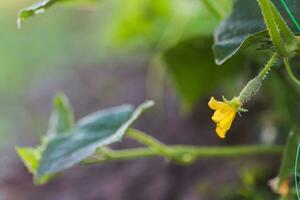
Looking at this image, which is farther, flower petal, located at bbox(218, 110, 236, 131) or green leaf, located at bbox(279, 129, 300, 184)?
green leaf, located at bbox(279, 129, 300, 184)

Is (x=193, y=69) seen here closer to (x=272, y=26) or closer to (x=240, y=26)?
(x=240, y=26)

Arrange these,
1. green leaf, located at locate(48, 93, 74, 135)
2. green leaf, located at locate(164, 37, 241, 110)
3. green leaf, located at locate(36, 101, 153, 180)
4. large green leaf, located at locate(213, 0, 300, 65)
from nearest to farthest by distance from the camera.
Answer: large green leaf, located at locate(213, 0, 300, 65) < green leaf, located at locate(36, 101, 153, 180) < green leaf, located at locate(48, 93, 74, 135) < green leaf, located at locate(164, 37, 241, 110)

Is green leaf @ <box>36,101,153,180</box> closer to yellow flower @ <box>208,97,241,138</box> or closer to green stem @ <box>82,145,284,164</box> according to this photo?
green stem @ <box>82,145,284,164</box>

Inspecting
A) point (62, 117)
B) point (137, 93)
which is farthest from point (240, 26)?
point (137, 93)

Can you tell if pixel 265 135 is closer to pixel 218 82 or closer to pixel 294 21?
pixel 218 82

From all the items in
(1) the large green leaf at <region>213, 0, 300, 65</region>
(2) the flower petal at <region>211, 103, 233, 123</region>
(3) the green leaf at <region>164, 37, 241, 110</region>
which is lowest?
(3) the green leaf at <region>164, 37, 241, 110</region>

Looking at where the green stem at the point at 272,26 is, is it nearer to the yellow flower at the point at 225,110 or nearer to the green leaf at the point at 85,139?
the yellow flower at the point at 225,110

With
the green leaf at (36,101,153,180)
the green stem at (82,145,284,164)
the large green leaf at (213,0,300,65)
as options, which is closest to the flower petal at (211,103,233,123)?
the large green leaf at (213,0,300,65)
